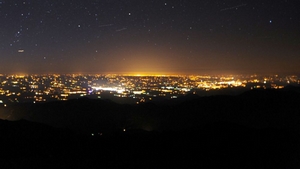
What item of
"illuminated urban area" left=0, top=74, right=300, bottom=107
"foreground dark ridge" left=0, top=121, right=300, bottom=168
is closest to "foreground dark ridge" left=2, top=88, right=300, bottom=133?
"foreground dark ridge" left=0, top=121, right=300, bottom=168

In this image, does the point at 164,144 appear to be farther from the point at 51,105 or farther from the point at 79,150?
the point at 51,105

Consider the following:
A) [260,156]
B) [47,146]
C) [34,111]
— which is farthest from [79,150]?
[34,111]

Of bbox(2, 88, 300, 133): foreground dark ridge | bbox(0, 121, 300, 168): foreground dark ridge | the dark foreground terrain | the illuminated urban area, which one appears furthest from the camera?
the illuminated urban area

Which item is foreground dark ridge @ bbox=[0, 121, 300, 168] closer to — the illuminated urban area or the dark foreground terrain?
the dark foreground terrain

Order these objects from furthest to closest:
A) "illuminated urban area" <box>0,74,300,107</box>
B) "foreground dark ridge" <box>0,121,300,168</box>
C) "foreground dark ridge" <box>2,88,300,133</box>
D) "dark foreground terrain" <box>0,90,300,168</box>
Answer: "illuminated urban area" <box>0,74,300,107</box>
"foreground dark ridge" <box>2,88,300,133</box>
"dark foreground terrain" <box>0,90,300,168</box>
"foreground dark ridge" <box>0,121,300,168</box>

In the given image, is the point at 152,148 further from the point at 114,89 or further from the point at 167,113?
the point at 114,89

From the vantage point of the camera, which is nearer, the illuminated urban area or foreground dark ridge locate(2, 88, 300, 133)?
foreground dark ridge locate(2, 88, 300, 133)

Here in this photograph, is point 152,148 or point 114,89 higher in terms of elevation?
point 114,89

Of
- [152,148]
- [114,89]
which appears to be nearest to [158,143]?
[152,148]

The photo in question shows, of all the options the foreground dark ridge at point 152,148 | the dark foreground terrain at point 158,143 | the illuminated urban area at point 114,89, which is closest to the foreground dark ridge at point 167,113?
the dark foreground terrain at point 158,143
